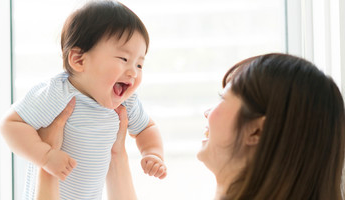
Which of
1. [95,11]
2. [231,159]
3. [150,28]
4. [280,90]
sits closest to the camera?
[280,90]

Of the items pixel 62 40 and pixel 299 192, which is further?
pixel 62 40

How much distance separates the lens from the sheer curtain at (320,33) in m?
1.15

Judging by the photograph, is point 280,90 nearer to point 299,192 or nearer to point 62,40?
point 299,192

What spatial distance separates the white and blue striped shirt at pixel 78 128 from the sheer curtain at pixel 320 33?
2.07 feet

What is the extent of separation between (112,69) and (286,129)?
1.56 ft

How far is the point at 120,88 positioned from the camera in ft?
3.78

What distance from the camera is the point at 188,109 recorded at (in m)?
1.49

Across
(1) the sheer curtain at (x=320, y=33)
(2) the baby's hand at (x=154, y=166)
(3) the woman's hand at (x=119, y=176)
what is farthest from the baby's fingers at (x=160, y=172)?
(1) the sheer curtain at (x=320, y=33)

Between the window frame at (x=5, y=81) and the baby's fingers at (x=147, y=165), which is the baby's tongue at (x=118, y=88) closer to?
the baby's fingers at (x=147, y=165)

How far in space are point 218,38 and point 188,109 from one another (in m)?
0.27

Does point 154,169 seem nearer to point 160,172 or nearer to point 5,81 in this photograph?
point 160,172

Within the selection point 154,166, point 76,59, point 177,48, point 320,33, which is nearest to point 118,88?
point 76,59

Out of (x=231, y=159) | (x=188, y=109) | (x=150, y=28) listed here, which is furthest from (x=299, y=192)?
(x=150, y=28)

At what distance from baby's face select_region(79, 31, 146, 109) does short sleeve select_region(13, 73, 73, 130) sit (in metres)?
0.07
